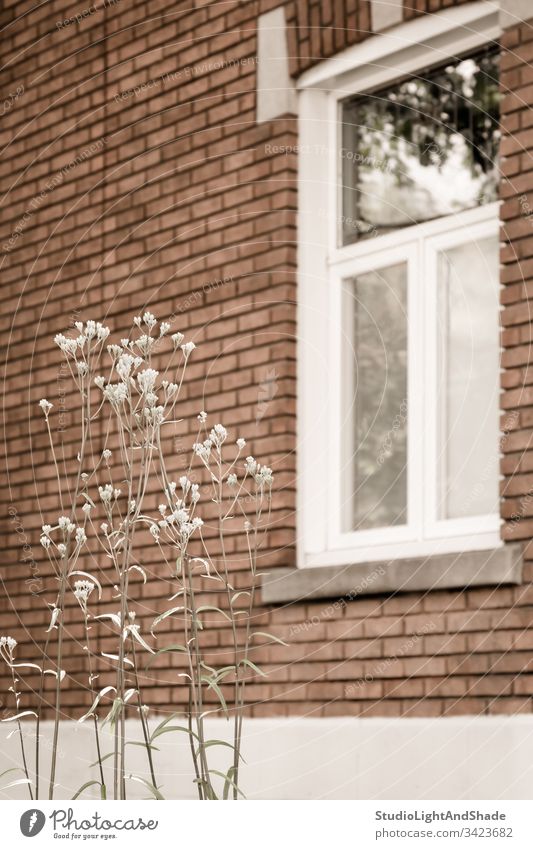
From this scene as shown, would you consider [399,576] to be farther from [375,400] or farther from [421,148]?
[421,148]

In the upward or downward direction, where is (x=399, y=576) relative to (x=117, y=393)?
downward

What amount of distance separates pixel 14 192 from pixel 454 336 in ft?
9.68

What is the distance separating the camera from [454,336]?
5.54m

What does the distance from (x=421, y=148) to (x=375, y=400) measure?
1016mm

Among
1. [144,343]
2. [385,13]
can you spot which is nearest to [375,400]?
[385,13]

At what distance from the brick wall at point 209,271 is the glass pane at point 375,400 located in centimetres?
24

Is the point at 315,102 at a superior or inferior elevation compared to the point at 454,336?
superior

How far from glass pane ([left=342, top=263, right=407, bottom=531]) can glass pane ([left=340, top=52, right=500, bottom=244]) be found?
26 centimetres

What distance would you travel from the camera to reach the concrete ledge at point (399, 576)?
495 centimetres

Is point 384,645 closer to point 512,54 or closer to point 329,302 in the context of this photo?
point 329,302

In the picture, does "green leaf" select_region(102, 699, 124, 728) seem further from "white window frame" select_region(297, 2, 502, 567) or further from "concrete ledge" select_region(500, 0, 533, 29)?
"concrete ledge" select_region(500, 0, 533, 29)

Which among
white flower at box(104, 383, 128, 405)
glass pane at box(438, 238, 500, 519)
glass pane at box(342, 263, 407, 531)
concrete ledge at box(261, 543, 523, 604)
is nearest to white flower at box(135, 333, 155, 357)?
white flower at box(104, 383, 128, 405)

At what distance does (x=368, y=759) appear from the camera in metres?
5.36
